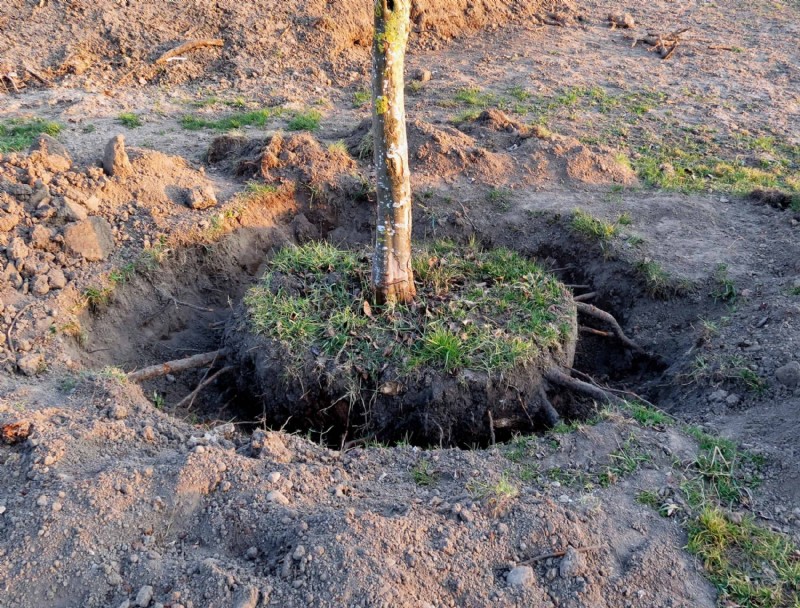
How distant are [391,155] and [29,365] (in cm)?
251

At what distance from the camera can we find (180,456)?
3703mm

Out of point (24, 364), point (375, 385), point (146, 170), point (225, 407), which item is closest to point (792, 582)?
point (375, 385)

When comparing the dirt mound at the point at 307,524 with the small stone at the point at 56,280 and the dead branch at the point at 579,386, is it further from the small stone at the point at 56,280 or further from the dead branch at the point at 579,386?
the small stone at the point at 56,280

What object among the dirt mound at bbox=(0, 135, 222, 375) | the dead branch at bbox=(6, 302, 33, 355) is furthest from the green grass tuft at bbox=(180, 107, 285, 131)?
the dead branch at bbox=(6, 302, 33, 355)

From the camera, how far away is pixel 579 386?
4816 mm

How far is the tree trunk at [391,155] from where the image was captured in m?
4.00

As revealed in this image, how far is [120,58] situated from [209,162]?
3551 mm

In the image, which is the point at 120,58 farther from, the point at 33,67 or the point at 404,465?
the point at 404,465

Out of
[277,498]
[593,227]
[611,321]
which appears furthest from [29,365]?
[593,227]

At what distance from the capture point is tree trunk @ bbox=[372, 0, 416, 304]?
13.1 ft

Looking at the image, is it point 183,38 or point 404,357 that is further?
point 183,38

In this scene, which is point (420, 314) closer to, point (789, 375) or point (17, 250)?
point (789, 375)

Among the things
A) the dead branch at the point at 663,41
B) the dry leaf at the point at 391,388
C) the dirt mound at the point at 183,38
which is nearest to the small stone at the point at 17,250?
the dry leaf at the point at 391,388

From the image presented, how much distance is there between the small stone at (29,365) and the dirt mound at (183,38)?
5.58 meters
